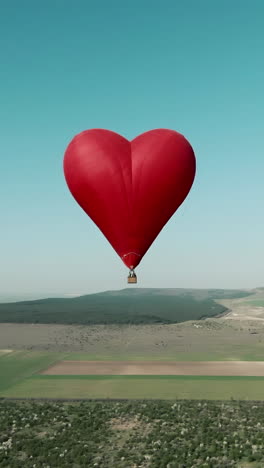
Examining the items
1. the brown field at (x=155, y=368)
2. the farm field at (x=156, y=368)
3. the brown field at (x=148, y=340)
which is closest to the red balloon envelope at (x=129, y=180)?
the farm field at (x=156, y=368)

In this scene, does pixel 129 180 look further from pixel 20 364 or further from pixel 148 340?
pixel 148 340

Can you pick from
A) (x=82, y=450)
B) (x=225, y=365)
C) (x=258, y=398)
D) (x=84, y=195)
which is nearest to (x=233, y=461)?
(x=82, y=450)


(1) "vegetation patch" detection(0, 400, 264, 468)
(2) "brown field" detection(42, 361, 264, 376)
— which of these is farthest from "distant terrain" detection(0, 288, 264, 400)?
(1) "vegetation patch" detection(0, 400, 264, 468)

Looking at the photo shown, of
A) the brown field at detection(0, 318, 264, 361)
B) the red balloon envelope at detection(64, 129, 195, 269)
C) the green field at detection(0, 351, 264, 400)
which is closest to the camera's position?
the red balloon envelope at detection(64, 129, 195, 269)

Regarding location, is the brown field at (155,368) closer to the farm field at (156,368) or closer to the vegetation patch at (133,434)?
the farm field at (156,368)

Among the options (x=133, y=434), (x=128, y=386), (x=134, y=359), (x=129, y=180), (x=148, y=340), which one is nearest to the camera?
→ (x=129, y=180)

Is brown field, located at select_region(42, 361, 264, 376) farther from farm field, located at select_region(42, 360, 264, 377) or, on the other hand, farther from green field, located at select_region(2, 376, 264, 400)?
green field, located at select_region(2, 376, 264, 400)

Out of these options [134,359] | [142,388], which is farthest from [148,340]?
[142,388]
